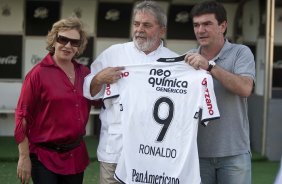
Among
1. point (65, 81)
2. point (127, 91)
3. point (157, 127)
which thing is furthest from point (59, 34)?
point (157, 127)

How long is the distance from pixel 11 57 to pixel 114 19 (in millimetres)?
1884

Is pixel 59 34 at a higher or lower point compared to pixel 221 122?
higher

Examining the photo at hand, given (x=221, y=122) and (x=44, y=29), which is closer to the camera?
(x=221, y=122)

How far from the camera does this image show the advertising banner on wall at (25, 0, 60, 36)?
386 inches

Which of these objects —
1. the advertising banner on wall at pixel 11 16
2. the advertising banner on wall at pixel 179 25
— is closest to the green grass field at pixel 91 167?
the advertising banner on wall at pixel 11 16

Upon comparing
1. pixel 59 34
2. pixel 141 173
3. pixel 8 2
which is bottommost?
pixel 141 173

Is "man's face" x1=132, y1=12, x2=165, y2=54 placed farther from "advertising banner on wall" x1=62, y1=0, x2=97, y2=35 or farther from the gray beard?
"advertising banner on wall" x1=62, y1=0, x2=97, y2=35

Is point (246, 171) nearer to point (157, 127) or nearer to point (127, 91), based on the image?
point (157, 127)

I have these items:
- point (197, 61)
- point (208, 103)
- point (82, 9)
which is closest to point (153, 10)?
point (197, 61)

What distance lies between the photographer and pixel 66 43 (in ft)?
13.7

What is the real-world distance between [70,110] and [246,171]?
1.31 m

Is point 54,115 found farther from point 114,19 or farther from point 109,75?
point 114,19

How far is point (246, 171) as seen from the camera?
4035mm

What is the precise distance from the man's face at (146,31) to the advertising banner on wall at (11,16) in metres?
5.93
